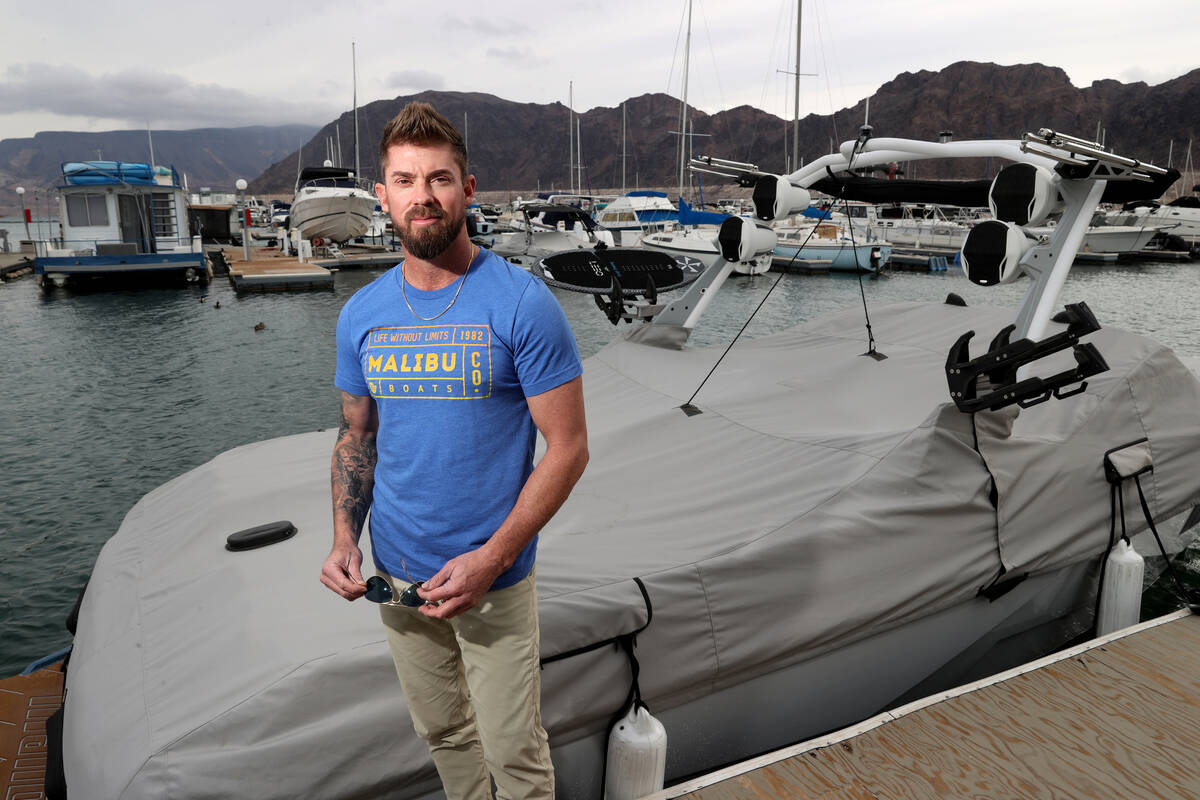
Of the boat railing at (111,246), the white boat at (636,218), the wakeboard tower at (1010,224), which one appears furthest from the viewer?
the white boat at (636,218)

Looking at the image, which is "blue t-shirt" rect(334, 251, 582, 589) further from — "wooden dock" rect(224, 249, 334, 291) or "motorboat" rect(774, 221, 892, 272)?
"motorboat" rect(774, 221, 892, 272)

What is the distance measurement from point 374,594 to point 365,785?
2.62ft

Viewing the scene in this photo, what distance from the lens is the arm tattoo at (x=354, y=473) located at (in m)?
2.15

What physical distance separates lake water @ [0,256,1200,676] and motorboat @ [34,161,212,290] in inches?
37.8

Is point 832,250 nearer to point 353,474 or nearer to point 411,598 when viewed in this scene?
point 353,474

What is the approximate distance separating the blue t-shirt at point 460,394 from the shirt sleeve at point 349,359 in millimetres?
65

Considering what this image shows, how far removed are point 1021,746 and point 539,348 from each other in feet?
7.88

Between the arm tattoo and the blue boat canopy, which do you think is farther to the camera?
the blue boat canopy

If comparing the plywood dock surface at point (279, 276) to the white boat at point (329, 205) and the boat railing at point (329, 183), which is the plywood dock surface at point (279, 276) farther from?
the boat railing at point (329, 183)

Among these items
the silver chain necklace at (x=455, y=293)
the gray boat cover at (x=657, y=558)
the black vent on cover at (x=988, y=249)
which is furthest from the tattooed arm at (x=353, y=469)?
the black vent on cover at (x=988, y=249)

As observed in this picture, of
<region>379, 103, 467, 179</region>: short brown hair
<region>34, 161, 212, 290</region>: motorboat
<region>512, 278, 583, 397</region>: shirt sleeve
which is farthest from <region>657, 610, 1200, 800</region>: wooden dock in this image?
<region>34, 161, 212, 290</region>: motorboat

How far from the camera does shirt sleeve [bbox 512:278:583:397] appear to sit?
178 cm

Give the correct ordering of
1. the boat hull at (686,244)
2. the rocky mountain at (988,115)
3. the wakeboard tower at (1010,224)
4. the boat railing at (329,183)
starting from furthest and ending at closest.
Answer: the rocky mountain at (988,115) → the boat railing at (329,183) → the boat hull at (686,244) → the wakeboard tower at (1010,224)

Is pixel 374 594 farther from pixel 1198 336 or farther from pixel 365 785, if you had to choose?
pixel 1198 336
